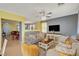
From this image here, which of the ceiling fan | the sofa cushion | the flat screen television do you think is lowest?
the sofa cushion

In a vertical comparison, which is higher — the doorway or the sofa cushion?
the doorway

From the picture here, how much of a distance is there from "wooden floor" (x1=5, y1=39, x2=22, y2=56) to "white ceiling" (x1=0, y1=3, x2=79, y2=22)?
487mm

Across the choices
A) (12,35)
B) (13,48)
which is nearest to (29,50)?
(13,48)

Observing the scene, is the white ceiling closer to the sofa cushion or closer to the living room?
the living room

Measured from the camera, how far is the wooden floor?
6.54 feet

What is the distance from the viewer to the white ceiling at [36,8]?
1.96 meters

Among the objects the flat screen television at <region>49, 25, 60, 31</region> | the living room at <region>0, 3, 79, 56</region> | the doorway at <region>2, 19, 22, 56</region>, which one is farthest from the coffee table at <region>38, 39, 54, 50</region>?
the doorway at <region>2, 19, 22, 56</region>

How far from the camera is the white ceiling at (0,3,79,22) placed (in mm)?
1957

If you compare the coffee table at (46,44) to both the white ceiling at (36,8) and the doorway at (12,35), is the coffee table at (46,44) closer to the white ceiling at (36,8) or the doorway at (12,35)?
the doorway at (12,35)

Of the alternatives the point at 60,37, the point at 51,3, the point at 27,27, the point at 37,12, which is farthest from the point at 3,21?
the point at 60,37

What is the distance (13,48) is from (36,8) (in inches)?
29.4

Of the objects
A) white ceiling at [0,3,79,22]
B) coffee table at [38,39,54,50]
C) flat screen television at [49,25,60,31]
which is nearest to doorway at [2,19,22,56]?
white ceiling at [0,3,79,22]

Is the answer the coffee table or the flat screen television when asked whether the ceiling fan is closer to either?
the flat screen television

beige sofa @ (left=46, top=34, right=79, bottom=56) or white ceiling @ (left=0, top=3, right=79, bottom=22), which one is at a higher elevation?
white ceiling @ (left=0, top=3, right=79, bottom=22)
